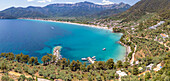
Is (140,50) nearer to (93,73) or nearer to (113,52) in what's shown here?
(113,52)

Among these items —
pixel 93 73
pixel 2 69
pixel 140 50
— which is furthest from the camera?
pixel 140 50

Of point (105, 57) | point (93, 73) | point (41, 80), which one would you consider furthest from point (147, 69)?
point (41, 80)

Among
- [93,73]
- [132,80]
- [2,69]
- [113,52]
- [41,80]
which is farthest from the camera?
[113,52]

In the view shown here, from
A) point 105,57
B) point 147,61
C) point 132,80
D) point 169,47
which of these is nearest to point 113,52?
point 105,57

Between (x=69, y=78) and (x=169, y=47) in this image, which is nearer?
(x=69, y=78)

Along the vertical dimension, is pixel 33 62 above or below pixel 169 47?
below

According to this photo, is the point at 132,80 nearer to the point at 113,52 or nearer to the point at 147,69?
the point at 147,69

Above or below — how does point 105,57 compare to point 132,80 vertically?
below

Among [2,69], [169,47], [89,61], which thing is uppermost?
[169,47]

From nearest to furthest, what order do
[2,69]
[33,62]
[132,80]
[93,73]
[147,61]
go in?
[132,80]
[2,69]
[93,73]
[147,61]
[33,62]
